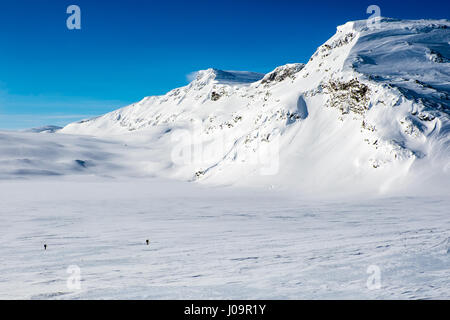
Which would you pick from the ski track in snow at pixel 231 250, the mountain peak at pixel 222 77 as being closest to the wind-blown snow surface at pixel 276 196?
the ski track in snow at pixel 231 250

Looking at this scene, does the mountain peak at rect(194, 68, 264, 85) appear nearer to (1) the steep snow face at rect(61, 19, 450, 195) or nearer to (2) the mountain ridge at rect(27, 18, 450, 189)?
(2) the mountain ridge at rect(27, 18, 450, 189)

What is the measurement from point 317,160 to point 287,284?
77.2 feet

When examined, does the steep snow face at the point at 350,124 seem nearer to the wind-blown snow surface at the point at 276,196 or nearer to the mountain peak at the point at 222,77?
the wind-blown snow surface at the point at 276,196

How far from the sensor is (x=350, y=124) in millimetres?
31906

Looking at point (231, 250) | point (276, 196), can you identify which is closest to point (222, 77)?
point (276, 196)

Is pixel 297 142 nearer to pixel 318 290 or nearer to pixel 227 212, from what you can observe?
pixel 227 212

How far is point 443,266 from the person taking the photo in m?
8.67

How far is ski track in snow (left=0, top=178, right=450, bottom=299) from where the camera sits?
7801 mm

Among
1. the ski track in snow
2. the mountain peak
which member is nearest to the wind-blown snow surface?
the ski track in snow

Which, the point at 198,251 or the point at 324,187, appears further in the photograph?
the point at 324,187

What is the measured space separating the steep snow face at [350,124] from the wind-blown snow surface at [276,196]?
0.15 meters

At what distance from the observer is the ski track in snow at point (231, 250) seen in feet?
25.6

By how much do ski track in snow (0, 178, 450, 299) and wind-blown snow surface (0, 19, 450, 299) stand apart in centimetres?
6
